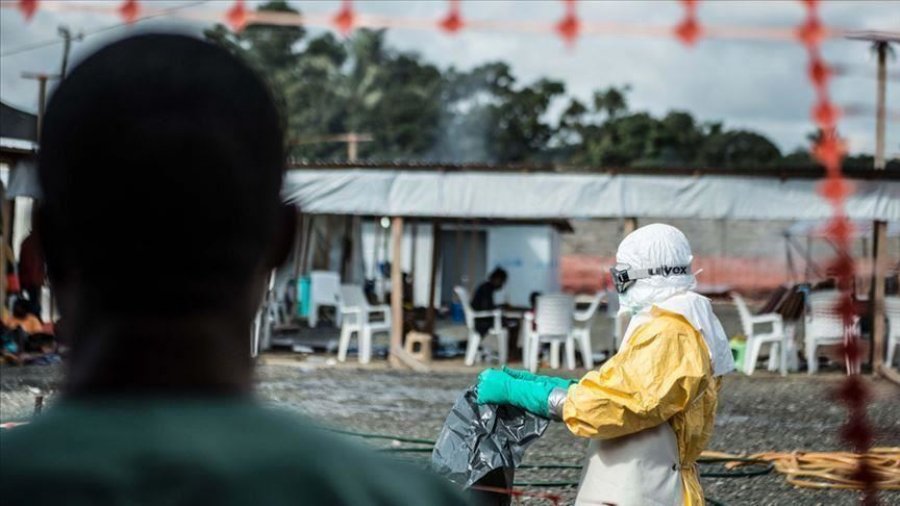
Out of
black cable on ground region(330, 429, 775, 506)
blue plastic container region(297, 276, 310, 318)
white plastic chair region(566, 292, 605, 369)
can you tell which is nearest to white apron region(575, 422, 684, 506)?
black cable on ground region(330, 429, 775, 506)

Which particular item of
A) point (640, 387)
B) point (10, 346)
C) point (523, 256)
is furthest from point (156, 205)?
point (523, 256)

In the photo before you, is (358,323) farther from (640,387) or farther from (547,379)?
(640,387)

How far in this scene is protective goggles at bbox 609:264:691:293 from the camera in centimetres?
400

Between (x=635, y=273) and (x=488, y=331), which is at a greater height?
(x=635, y=273)

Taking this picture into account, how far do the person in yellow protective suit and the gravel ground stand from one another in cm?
357

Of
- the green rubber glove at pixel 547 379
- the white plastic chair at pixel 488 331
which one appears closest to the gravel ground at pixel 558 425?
the white plastic chair at pixel 488 331

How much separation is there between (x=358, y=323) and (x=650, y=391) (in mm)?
12645

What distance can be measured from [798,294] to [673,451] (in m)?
12.5

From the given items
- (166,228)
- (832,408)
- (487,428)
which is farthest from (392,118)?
(166,228)

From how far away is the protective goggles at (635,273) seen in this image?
158 inches

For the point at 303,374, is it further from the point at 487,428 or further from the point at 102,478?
the point at 102,478

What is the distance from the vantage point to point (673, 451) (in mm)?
3850

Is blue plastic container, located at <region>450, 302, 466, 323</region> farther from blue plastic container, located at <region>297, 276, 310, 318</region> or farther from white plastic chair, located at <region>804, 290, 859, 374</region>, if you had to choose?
white plastic chair, located at <region>804, 290, 859, 374</region>

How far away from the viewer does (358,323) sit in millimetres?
16172
